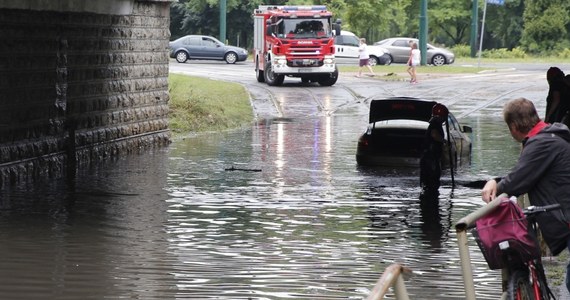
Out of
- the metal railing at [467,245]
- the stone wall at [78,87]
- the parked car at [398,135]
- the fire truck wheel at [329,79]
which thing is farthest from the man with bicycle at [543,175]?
the fire truck wheel at [329,79]

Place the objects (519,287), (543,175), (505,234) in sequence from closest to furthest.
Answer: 1. (505,234)
2. (519,287)
3. (543,175)

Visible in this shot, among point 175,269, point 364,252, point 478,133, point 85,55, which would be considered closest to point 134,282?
point 175,269

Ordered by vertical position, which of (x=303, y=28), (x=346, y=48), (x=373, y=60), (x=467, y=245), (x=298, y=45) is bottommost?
(x=373, y=60)

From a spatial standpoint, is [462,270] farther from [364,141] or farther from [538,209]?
[364,141]

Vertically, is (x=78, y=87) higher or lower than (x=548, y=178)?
lower

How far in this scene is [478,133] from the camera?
32594mm

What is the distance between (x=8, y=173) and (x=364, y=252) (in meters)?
7.63

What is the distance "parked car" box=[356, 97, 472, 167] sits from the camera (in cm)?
2341

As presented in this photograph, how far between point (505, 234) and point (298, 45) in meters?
39.7

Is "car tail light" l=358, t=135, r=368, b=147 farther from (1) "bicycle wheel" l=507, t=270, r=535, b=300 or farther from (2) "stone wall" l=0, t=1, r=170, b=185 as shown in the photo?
(1) "bicycle wheel" l=507, t=270, r=535, b=300

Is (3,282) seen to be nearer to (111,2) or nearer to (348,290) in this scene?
(348,290)

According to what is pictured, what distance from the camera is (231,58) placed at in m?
64.2

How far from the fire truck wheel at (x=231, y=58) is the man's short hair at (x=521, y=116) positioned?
183 ft

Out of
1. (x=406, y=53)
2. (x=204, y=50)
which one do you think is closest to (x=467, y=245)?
(x=204, y=50)
